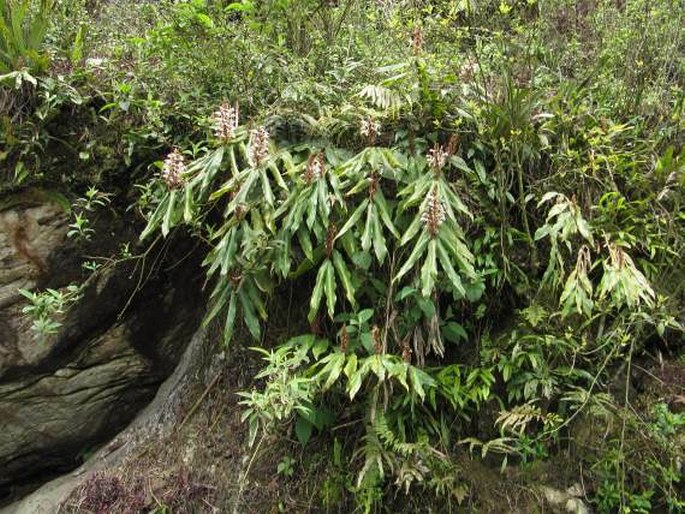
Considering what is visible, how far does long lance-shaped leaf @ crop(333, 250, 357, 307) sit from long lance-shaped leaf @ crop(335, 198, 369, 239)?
0.11 metres

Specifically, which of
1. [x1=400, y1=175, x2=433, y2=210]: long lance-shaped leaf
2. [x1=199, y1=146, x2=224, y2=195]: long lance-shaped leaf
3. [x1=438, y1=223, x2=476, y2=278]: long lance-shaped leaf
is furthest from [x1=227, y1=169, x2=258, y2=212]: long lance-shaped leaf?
[x1=438, y1=223, x2=476, y2=278]: long lance-shaped leaf

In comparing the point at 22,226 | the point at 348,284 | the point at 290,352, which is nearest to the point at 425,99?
the point at 348,284

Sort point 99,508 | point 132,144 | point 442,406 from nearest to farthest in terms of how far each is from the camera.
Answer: point 442,406, point 99,508, point 132,144

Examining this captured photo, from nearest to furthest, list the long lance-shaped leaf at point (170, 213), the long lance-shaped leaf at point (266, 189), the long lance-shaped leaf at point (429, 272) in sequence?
1. the long lance-shaped leaf at point (429, 272)
2. the long lance-shaped leaf at point (266, 189)
3. the long lance-shaped leaf at point (170, 213)

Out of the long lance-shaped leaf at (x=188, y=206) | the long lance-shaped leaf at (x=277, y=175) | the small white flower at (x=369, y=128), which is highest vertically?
the small white flower at (x=369, y=128)

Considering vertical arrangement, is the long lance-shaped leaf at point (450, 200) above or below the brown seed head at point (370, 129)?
below

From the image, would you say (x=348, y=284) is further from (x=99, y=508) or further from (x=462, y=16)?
(x=462, y=16)

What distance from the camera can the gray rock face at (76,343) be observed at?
3.61m

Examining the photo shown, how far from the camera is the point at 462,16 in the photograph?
4523mm

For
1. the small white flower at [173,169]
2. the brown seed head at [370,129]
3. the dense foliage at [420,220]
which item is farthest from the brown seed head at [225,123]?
the brown seed head at [370,129]

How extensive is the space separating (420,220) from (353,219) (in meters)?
0.33

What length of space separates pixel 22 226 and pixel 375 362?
239cm

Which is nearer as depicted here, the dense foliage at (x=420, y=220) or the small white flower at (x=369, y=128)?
the dense foliage at (x=420, y=220)

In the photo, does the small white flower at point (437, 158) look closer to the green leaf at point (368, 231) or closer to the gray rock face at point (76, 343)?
the green leaf at point (368, 231)
